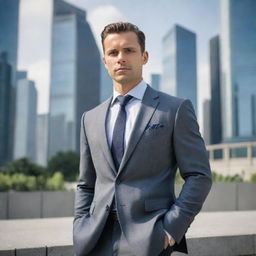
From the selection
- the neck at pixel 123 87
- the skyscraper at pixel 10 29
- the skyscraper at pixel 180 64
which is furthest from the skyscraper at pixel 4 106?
the neck at pixel 123 87

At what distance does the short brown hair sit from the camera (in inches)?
85.6

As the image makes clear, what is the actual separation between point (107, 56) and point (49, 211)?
9.92m

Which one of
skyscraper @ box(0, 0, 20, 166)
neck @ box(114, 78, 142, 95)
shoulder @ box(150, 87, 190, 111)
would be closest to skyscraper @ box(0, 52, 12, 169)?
skyscraper @ box(0, 0, 20, 166)

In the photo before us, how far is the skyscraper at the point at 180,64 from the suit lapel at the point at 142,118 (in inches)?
5776

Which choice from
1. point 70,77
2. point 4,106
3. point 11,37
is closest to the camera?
point 4,106

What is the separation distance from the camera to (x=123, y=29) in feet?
7.13

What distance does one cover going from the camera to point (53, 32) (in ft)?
504

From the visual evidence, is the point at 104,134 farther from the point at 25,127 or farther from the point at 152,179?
the point at 25,127

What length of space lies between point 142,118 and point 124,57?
403 millimetres

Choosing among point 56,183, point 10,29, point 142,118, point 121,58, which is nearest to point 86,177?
point 142,118

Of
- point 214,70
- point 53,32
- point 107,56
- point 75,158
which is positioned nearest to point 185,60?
point 214,70

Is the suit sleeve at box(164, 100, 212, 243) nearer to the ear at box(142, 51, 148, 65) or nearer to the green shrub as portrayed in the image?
the ear at box(142, 51, 148, 65)

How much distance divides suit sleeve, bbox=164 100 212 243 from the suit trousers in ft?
0.72

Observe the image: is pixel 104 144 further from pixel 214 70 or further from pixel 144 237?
pixel 214 70
